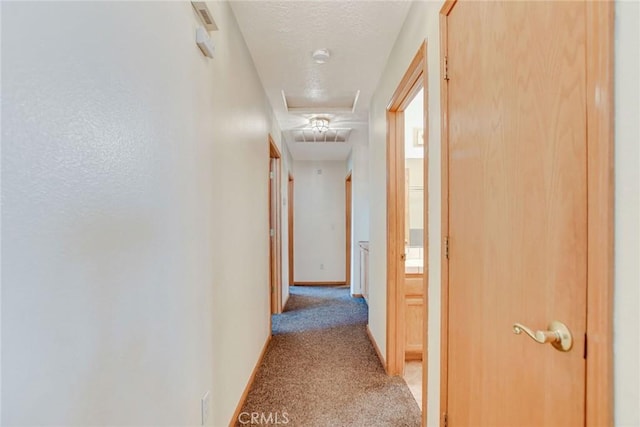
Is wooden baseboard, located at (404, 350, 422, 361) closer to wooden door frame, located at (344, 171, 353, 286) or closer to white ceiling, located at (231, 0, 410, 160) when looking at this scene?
white ceiling, located at (231, 0, 410, 160)

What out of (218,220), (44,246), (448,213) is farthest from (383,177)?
(44,246)

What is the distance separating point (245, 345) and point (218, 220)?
101cm

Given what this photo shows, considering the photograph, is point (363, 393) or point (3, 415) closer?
point (3, 415)

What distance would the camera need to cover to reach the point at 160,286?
3.29ft

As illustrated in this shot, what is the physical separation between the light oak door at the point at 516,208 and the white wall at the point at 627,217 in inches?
2.7

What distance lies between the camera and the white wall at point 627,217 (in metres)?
0.55

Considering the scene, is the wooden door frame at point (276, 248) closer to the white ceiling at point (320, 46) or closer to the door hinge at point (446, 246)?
the white ceiling at point (320, 46)

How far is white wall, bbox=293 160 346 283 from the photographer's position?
5.75m

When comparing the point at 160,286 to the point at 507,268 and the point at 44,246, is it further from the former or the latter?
the point at 507,268

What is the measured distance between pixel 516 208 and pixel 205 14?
4.51 feet

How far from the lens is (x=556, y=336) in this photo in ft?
2.35

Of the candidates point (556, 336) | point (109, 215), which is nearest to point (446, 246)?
point (556, 336)

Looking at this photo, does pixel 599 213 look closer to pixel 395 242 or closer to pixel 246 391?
pixel 395 242

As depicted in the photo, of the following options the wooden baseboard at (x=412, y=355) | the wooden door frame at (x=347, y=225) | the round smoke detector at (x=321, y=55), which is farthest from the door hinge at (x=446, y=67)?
the wooden door frame at (x=347, y=225)
